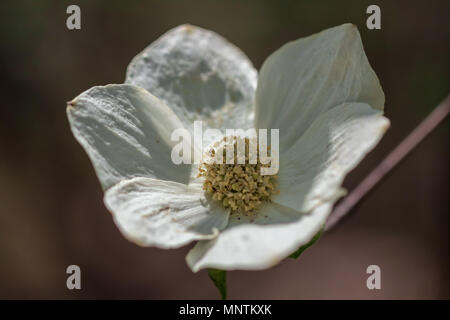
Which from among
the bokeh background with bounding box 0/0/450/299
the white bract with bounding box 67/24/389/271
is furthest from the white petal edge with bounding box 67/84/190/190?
the bokeh background with bounding box 0/0/450/299

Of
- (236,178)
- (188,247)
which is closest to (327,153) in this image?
(236,178)

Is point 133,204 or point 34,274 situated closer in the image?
point 133,204

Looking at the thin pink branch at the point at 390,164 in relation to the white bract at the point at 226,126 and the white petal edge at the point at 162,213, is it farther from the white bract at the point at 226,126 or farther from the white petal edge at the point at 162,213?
the white petal edge at the point at 162,213

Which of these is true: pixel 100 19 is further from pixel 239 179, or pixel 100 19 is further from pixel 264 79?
pixel 239 179

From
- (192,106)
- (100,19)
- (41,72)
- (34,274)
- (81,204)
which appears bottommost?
(34,274)

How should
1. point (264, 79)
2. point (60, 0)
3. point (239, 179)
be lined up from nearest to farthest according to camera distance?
point (239, 179) < point (264, 79) < point (60, 0)

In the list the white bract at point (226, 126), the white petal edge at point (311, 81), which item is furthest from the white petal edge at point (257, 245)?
the white petal edge at point (311, 81)

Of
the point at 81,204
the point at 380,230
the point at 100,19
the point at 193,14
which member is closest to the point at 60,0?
the point at 100,19

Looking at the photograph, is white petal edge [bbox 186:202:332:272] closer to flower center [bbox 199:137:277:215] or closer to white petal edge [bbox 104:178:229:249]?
white petal edge [bbox 104:178:229:249]
